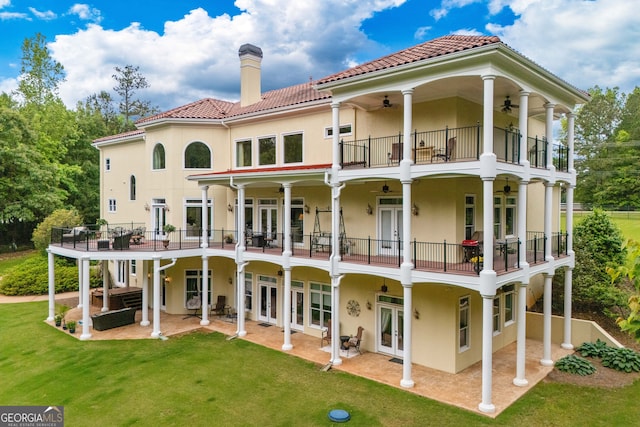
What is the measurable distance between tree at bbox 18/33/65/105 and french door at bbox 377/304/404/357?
4231 centimetres

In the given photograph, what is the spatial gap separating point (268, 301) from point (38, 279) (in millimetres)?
15693

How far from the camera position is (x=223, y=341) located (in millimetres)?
15367

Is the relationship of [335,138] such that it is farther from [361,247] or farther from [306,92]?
[306,92]

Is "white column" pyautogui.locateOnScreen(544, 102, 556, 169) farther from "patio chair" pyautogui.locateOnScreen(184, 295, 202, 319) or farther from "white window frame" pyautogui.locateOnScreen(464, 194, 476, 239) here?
"patio chair" pyautogui.locateOnScreen(184, 295, 202, 319)

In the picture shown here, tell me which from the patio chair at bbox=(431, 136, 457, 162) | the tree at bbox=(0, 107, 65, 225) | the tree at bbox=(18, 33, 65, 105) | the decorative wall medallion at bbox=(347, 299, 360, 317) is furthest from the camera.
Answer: the tree at bbox=(18, 33, 65, 105)

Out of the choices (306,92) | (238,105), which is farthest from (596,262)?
(238,105)

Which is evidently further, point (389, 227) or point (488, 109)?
point (389, 227)

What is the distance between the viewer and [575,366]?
12.4 m

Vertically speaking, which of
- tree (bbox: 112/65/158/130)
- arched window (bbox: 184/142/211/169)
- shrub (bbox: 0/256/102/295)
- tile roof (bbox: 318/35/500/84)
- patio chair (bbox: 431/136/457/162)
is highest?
tree (bbox: 112/65/158/130)

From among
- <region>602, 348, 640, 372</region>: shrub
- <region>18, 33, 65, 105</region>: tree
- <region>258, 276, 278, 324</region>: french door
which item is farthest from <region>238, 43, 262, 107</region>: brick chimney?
<region>18, 33, 65, 105</region>: tree

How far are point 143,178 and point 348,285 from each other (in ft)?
44.4

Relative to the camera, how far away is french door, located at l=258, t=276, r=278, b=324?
17531mm

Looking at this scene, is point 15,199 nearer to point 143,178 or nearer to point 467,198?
point 143,178

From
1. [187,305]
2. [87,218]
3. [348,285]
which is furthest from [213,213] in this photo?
[87,218]
